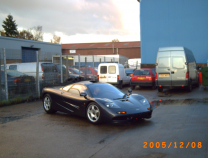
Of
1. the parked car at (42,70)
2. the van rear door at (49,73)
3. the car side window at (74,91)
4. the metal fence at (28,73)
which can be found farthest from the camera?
the van rear door at (49,73)

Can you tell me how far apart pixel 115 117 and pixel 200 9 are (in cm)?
2735

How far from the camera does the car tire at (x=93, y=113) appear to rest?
713 cm

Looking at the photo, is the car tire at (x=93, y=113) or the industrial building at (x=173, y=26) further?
the industrial building at (x=173, y=26)

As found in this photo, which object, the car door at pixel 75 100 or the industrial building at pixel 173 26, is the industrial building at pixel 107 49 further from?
the car door at pixel 75 100

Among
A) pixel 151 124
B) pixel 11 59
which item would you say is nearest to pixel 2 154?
pixel 151 124

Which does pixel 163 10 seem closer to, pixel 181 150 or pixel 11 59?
pixel 11 59

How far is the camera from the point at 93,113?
290 inches

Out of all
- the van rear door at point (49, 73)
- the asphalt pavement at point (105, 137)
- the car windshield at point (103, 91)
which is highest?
the van rear door at point (49, 73)

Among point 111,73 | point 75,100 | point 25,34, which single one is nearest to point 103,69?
point 111,73

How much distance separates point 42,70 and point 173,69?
7.83 metres

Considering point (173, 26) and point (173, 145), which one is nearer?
point (173, 145)

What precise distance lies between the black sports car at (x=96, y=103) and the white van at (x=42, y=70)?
4689mm

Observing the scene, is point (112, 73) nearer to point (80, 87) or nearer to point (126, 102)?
point (80, 87)

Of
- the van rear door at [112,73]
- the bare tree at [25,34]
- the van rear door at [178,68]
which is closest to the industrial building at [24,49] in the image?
the van rear door at [112,73]
